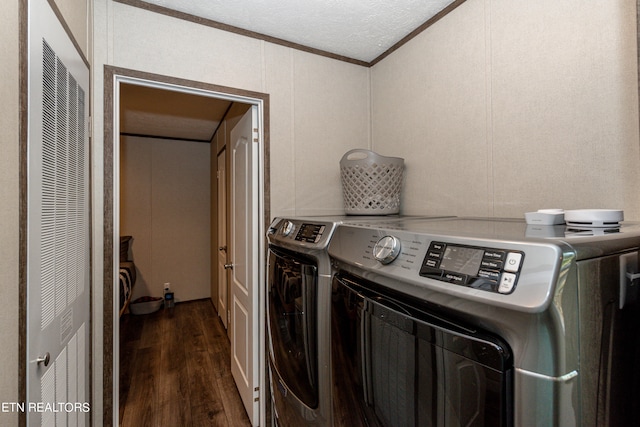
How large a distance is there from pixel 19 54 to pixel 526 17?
5.60ft

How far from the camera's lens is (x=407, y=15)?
1.66 meters

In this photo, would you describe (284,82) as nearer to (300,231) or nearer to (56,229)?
→ (300,231)

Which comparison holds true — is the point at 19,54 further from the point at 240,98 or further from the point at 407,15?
the point at 407,15

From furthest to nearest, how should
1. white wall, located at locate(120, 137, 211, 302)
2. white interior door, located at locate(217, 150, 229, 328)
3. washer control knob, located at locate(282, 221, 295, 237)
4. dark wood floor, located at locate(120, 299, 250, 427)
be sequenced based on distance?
white wall, located at locate(120, 137, 211, 302)
white interior door, located at locate(217, 150, 229, 328)
dark wood floor, located at locate(120, 299, 250, 427)
washer control knob, located at locate(282, 221, 295, 237)

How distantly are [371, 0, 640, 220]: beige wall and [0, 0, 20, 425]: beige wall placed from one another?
1639 mm

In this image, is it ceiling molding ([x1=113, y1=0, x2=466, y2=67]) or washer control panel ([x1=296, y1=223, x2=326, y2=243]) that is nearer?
washer control panel ([x1=296, y1=223, x2=326, y2=243])

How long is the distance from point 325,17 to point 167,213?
3739 millimetres

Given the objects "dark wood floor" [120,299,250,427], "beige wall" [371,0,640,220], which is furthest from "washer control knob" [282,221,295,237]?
"dark wood floor" [120,299,250,427]

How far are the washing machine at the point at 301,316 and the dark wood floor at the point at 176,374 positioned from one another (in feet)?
3.08

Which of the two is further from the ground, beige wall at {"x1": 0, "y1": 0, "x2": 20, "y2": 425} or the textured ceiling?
the textured ceiling

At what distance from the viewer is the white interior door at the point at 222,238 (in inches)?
133

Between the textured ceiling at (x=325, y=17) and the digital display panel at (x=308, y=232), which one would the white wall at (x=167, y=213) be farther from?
the digital display panel at (x=308, y=232)

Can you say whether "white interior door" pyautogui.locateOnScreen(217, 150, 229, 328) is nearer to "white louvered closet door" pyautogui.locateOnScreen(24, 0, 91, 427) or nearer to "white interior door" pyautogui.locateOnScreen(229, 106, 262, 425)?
"white interior door" pyautogui.locateOnScreen(229, 106, 262, 425)

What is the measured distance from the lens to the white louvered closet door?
33.2 inches
